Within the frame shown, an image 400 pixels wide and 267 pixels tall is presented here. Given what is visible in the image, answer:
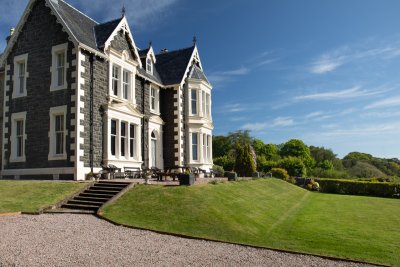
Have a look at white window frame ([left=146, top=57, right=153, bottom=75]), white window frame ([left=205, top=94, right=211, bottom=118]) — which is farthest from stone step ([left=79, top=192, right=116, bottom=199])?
white window frame ([left=205, top=94, right=211, bottom=118])

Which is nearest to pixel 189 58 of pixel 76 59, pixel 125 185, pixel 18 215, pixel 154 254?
pixel 76 59

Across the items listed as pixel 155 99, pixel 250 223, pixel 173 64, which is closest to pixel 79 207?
pixel 250 223

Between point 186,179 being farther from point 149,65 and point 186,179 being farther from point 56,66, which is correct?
point 149,65

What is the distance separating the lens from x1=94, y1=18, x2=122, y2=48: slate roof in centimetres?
2221

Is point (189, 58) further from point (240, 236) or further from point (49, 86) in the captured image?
point (240, 236)

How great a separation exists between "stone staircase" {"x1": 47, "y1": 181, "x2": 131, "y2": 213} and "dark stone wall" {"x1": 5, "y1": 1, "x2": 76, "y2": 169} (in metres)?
4.06

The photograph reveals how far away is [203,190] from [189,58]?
17351 millimetres

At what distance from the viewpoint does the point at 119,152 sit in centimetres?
2211

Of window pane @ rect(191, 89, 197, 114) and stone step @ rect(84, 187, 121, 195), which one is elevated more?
window pane @ rect(191, 89, 197, 114)

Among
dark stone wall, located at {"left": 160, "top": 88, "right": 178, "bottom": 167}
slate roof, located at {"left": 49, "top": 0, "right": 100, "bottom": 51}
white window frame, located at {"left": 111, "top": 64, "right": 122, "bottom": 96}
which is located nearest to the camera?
slate roof, located at {"left": 49, "top": 0, "right": 100, "bottom": 51}

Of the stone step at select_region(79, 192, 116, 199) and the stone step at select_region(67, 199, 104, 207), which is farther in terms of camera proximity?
the stone step at select_region(79, 192, 116, 199)

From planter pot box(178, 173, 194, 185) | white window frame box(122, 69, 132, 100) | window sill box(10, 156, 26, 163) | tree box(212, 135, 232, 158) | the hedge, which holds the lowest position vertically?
the hedge

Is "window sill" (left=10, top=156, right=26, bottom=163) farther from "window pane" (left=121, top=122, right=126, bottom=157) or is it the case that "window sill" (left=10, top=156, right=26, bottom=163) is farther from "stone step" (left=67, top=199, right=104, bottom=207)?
"stone step" (left=67, top=199, right=104, bottom=207)

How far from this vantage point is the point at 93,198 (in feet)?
50.1
